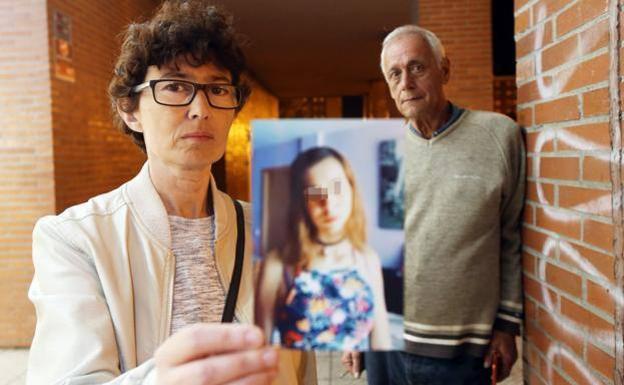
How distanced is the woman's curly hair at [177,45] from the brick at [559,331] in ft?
3.67

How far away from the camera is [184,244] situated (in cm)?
142

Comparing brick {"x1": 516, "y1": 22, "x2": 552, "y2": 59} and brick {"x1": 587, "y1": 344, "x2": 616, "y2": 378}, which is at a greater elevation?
brick {"x1": 516, "y1": 22, "x2": 552, "y2": 59}

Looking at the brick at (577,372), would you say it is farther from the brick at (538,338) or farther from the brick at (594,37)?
the brick at (594,37)

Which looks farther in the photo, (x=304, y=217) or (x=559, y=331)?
(x=559, y=331)

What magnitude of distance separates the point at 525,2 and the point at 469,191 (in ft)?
2.13

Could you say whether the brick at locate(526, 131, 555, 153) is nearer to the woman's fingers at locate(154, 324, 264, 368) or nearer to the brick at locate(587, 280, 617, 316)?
the brick at locate(587, 280, 617, 316)

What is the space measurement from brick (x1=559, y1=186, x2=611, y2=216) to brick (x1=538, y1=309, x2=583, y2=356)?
0.34m

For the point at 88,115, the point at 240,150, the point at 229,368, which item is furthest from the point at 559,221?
the point at 240,150

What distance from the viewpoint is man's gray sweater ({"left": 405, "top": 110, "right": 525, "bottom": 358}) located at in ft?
6.09

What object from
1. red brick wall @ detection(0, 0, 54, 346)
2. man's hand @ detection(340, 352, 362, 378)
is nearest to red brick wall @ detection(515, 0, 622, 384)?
man's hand @ detection(340, 352, 362, 378)

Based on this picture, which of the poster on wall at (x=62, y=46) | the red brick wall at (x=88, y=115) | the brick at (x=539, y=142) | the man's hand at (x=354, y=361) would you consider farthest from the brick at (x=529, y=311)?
the poster on wall at (x=62, y=46)

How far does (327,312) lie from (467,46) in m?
6.66

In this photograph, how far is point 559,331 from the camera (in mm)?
1665

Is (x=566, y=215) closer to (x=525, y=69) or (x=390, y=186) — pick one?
(x=525, y=69)
